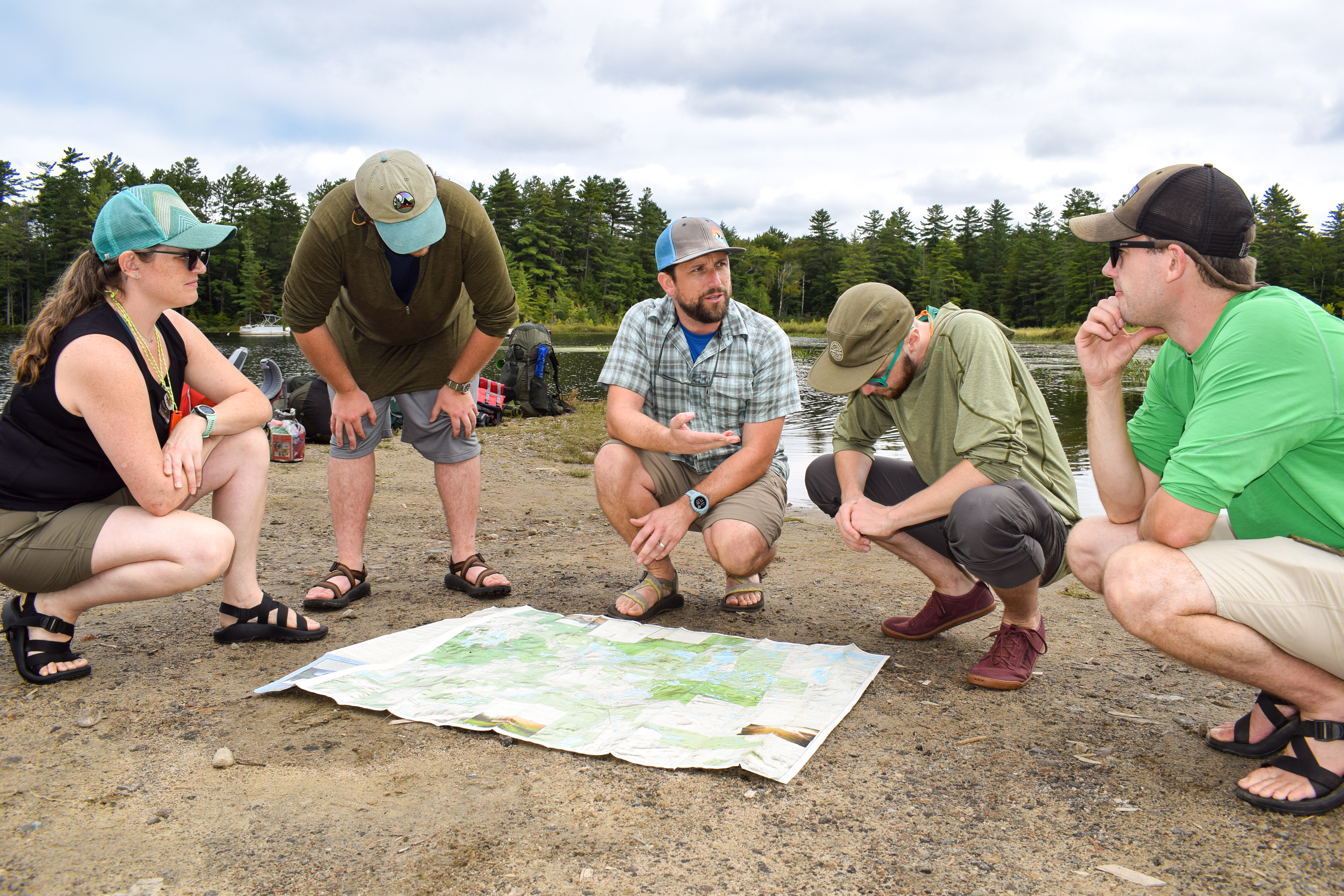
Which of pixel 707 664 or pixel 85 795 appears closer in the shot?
pixel 85 795

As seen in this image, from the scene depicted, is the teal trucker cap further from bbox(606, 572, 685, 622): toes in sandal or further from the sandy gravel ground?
bbox(606, 572, 685, 622): toes in sandal

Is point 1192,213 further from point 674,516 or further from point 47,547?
point 47,547

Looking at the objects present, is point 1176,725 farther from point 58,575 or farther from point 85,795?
point 58,575

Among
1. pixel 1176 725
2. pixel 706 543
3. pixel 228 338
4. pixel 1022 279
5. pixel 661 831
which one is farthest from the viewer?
pixel 1022 279

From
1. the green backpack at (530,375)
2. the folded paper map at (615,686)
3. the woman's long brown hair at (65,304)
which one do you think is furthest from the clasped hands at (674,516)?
the green backpack at (530,375)

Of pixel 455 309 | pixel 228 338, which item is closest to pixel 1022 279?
pixel 228 338

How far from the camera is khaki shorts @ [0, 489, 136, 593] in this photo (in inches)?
98.0

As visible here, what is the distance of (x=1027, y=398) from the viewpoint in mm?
2846

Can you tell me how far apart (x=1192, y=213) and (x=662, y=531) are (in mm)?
2019

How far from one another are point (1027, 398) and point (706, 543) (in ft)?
4.27

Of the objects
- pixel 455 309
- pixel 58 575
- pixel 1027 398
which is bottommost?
pixel 58 575

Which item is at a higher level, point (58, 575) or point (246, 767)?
point (58, 575)

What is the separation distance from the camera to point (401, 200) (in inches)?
126

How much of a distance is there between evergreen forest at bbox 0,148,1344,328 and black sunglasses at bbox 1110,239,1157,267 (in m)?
56.4
